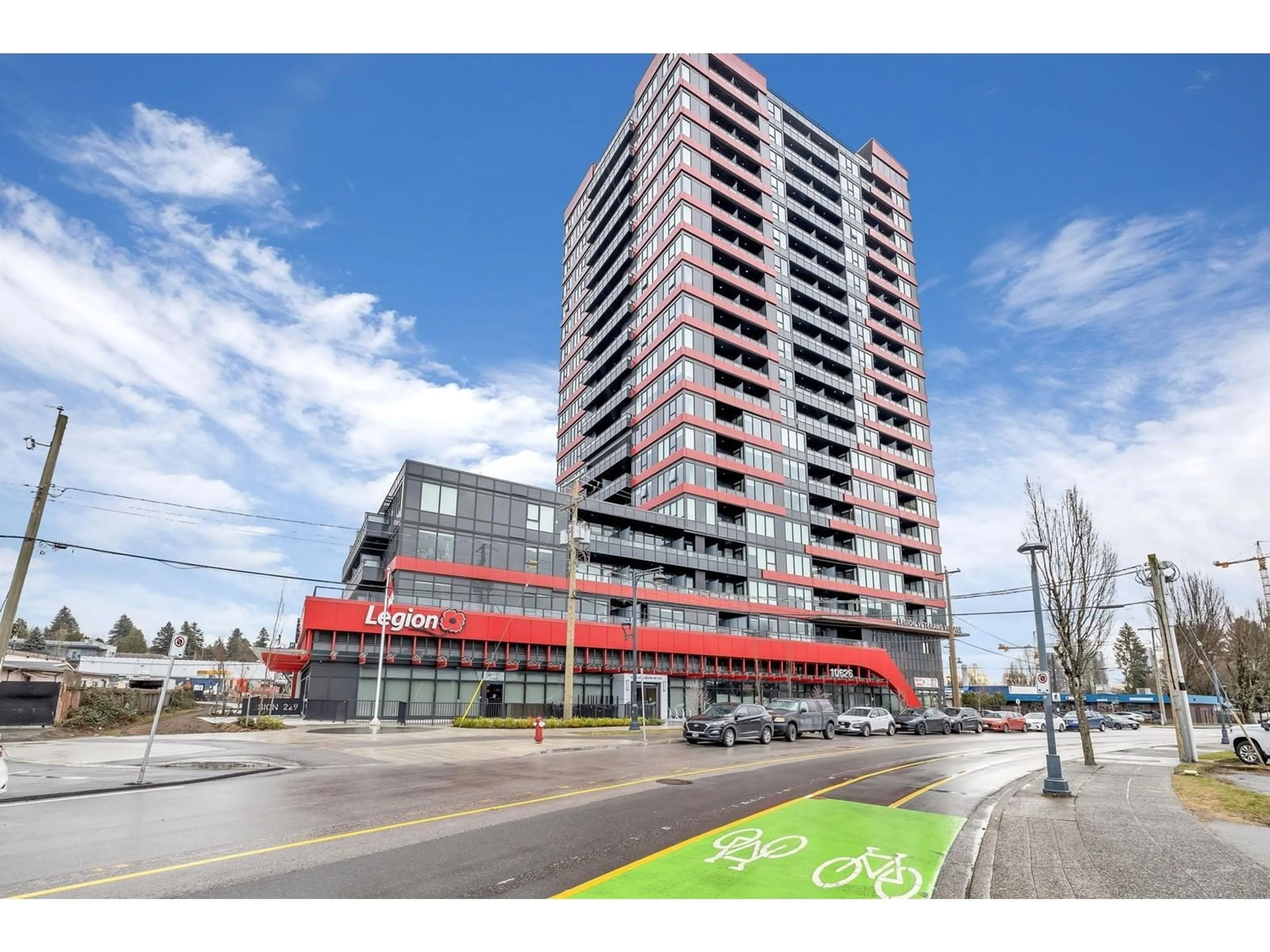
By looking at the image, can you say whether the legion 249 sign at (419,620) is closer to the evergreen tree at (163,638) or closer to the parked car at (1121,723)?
the parked car at (1121,723)

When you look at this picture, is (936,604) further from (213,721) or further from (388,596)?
(213,721)

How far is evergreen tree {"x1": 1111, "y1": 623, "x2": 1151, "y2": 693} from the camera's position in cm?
8869

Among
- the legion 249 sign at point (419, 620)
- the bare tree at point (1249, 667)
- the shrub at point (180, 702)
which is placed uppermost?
the legion 249 sign at point (419, 620)

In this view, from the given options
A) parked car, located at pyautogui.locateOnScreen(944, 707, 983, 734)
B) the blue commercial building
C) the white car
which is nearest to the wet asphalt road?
parked car, located at pyautogui.locateOnScreen(944, 707, 983, 734)

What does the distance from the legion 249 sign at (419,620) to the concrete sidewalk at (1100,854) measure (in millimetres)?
32724

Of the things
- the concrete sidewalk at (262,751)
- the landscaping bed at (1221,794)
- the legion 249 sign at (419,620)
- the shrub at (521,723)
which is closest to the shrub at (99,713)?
the concrete sidewalk at (262,751)

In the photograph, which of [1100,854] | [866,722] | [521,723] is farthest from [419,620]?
[1100,854]

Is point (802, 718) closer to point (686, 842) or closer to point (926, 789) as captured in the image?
point (926, 789)

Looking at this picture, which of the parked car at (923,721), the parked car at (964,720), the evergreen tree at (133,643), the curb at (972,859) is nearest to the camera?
the curb at (972,859)

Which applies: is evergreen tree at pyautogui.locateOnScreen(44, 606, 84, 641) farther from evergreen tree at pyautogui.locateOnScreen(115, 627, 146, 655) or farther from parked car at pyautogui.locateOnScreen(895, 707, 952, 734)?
parked car at pyautogui.locateOnScreen(895, 707, 952, 734)

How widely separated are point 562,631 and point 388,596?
13459 millimetres

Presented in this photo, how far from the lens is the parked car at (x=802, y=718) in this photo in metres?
29.1

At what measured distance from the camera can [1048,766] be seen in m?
13.6

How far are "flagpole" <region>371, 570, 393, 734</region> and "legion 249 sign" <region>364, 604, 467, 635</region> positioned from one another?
255 mm
